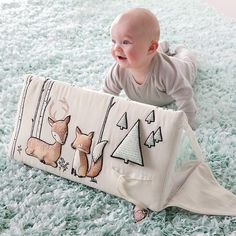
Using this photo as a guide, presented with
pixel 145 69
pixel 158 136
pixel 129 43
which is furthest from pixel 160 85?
pixel 158 136

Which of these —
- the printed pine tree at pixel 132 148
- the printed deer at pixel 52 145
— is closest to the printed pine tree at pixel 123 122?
the printed pine tree at pixel 132 148

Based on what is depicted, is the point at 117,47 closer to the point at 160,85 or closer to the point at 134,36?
the point at 134,36

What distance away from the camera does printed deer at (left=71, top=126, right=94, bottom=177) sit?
108 cm

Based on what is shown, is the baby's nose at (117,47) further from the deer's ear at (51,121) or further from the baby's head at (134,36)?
the deer's ear at (51,121)

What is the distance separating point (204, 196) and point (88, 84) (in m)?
0.59

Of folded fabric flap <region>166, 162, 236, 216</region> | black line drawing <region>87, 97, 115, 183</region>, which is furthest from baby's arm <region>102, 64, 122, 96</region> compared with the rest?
folded fabric flap <region>166, 162, 236, 216</region>

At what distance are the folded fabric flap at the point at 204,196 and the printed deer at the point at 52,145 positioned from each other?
286 millimetres

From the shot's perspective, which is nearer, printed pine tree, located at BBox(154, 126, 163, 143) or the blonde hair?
printed pine tree, located at BBox(154, 126, 163, 143)

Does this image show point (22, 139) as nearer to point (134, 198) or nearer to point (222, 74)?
point (134, 198)

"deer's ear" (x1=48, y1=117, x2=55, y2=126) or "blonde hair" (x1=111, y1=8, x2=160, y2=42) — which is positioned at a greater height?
"blonde hair" (x1=111, y1=8, x2=160, y2=42)

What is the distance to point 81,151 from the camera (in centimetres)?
109

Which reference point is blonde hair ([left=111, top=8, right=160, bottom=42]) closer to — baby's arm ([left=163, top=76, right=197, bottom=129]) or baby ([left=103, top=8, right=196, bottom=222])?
baby ([left=103, top=8, right=196, bottom=222])

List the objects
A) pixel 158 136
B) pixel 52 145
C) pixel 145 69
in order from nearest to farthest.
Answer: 1. pixel 158 136
2. pixel 52 145
3. pixel 145 69

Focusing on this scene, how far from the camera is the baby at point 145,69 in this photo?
1.14 meters
